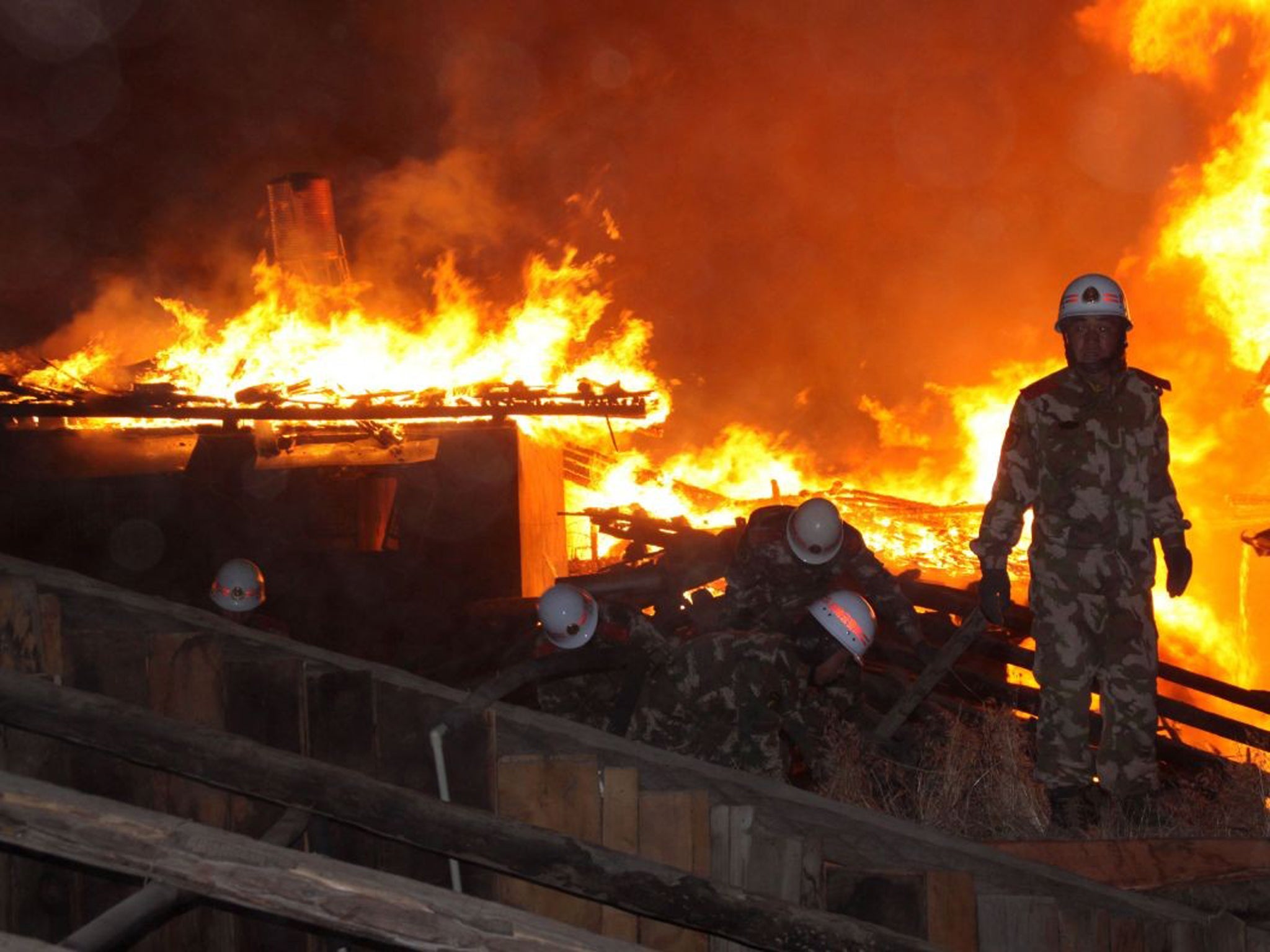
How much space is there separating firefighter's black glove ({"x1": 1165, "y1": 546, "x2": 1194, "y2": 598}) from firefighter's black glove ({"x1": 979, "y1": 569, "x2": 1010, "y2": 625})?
2.36ft

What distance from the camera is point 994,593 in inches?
225

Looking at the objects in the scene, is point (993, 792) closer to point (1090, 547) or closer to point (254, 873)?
point (1090, 547)

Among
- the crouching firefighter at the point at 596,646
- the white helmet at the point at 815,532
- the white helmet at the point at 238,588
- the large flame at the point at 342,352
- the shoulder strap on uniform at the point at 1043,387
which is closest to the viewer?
the shoulder strap on uniform at the point at 1043,387

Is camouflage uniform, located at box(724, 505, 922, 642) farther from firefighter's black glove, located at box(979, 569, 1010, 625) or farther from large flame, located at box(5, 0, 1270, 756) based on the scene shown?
large flame, located at box(5, 0, 1270, 756)

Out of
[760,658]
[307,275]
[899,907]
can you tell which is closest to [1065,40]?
[307,275]

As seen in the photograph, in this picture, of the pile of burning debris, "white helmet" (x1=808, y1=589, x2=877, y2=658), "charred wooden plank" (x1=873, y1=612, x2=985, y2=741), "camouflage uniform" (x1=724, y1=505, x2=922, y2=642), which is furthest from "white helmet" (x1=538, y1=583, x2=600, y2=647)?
"charred wooden plank" (x1=873, y1=612, x2=985, y2=741)

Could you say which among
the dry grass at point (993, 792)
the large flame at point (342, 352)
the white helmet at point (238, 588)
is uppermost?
the large flame at point (342, 352)

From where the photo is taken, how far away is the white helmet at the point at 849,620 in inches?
256

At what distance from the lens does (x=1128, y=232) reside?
1058 inches

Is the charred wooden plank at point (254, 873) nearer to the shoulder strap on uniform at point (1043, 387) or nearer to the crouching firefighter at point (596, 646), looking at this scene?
the crouching firefighter at point (596, 646)

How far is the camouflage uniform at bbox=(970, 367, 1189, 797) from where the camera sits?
557cm

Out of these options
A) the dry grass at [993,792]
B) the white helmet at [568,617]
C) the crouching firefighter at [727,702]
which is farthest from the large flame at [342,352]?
the dry grass at [993,792]

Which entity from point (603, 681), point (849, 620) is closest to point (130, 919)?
point (603, 681)

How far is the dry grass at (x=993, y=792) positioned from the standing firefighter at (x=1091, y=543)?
5.9 inches
